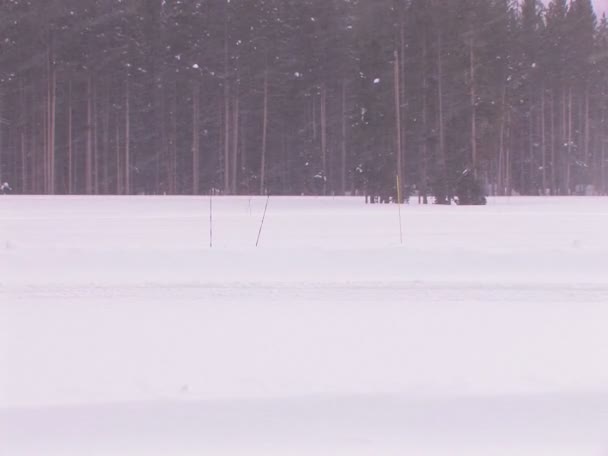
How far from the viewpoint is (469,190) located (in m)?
28.5

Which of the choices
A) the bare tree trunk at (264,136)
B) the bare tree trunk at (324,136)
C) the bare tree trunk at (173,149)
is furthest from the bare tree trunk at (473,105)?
the bare tree trunk at (173,149)

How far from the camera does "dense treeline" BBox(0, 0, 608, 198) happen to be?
29328 millimetres

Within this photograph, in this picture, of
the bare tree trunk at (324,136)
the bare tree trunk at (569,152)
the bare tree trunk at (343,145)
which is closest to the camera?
the bare tree trunk at (324,136)

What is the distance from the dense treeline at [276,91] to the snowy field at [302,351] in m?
16.8

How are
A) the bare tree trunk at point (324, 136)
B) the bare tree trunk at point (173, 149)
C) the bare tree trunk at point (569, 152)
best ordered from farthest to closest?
1. the bare tree trunk at point (569, 152)
2. the bare tree trunk at point (324, 136)
3. the bare tree trunk at point (173, 149)

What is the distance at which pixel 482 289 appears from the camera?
9.79 metres

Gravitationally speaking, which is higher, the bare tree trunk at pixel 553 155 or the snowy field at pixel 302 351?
the bare tree trunk at pixel 553 155

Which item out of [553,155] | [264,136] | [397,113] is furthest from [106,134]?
[553,155]

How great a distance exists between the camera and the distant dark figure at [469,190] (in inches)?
1120

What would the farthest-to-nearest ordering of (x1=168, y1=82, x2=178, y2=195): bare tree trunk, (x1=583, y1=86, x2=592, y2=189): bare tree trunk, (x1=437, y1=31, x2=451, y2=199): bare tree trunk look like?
(x1=583, y1=86, x2=592, y2=189): bare tree trunk → (x1=168, y1=82, x2=178, y2=195): bare tree trunk → (x1=437, y1=31, x2=451, y2=199): bare tree trunk

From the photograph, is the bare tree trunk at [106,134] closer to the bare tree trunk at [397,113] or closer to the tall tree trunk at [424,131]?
the bare tree trunk at [397,113]

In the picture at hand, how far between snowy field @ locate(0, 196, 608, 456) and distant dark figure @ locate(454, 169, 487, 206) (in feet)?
49.9

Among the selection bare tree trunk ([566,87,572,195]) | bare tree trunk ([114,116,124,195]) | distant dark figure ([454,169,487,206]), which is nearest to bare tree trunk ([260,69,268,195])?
bare tree trunk ([114,116,124,195])

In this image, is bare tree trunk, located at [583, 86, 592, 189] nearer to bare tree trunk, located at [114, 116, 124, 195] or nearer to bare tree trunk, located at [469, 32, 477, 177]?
bare tree trunk, located at [469, 32, 477, 177]
